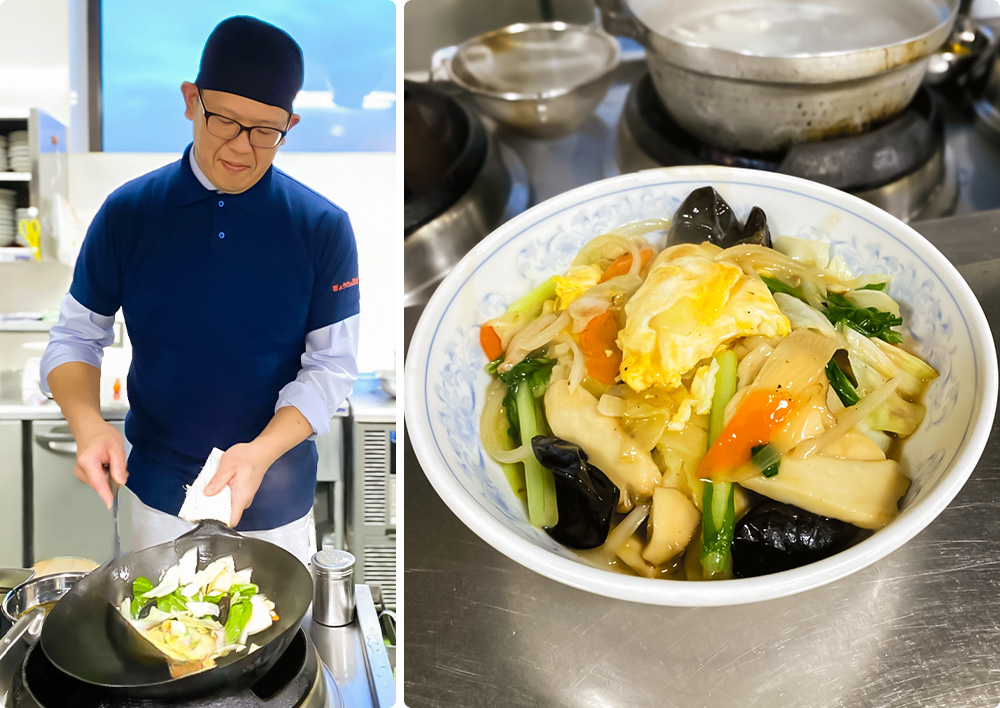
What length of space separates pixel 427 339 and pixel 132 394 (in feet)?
1.19

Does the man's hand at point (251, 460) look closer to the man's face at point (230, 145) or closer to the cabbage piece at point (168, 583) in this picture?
the cabbage piece at point (168, 583)

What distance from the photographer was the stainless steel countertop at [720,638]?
86 centimetres

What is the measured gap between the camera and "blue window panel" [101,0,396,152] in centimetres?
93

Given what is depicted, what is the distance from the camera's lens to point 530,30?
1922 mm

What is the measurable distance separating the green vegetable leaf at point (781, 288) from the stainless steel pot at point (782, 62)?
59cm

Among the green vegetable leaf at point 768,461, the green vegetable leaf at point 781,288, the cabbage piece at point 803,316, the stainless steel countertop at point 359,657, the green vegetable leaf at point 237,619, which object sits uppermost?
the green vegetable leaf at point 781,288

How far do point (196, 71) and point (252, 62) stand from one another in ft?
0.23

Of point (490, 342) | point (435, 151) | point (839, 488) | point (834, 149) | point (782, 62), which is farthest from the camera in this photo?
point (435, 151)

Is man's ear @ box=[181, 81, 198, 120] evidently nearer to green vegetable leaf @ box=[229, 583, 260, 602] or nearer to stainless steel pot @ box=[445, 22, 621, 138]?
green vegetable leaf @ box=[229, 583, 260, 602]

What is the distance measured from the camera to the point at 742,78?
1.44m

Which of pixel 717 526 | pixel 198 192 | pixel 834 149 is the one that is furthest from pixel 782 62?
pixel 198 192

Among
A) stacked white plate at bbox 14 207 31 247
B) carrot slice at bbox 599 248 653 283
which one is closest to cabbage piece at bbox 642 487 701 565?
carrot slice at bbox 599 248 653 283

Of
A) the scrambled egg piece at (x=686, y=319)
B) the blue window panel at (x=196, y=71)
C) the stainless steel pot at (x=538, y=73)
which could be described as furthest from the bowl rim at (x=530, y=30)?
the scrambled egg piece at (x=686, y=319)

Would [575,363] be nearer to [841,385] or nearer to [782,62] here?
[841,385]
